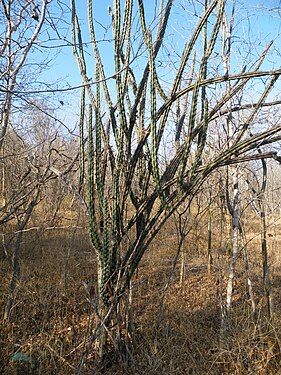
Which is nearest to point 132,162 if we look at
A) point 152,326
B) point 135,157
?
point 135,157

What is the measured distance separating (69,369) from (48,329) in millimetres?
1021

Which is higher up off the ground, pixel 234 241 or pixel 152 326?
pixel 234 241

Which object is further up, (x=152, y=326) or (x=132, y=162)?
(x=132, y=162)

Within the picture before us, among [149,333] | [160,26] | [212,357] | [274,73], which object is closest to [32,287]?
[149,333]

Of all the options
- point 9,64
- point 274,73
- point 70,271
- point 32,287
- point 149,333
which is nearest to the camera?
point 274,73

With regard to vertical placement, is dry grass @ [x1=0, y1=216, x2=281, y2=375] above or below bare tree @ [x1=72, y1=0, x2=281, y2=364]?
below

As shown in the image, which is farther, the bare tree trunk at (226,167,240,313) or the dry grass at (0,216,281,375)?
the bare tree trunk at (226,167,240,313)

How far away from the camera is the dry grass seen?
291 centimetres

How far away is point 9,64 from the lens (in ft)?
10.9

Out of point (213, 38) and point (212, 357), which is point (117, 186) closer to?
point (213, 38)

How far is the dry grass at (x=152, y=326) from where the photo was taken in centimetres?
291

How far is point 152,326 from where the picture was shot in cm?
381

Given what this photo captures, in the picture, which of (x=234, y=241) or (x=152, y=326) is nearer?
(x=234, y=241)

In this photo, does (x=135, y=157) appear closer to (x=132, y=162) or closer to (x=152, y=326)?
(x=132, y=162)
